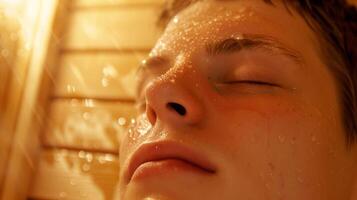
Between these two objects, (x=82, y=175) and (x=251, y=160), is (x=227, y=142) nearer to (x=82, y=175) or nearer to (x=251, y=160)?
(x=251, y=160)

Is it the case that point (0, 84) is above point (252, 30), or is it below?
below

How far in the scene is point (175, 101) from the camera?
69cm

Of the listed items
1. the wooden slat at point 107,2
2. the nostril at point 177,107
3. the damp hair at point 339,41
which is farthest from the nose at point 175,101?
the wooden slat at point 107,2

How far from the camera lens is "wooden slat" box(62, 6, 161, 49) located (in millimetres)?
1375

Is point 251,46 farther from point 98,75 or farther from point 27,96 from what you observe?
point 27,96

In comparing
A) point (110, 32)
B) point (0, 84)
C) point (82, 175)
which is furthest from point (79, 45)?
point (82, 175)

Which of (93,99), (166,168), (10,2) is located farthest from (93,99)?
(166,168)

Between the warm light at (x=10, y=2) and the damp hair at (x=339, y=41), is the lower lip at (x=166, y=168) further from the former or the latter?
the warm light at (x=10, y=2)

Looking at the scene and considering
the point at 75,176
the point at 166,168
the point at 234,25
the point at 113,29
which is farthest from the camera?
the point at 113,29

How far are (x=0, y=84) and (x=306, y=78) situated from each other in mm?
1105

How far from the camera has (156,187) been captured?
651mm

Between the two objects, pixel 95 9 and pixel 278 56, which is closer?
pixel 278 56

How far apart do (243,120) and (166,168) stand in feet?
0.49

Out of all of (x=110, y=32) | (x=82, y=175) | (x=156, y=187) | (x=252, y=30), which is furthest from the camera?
(x=110, y=32)
